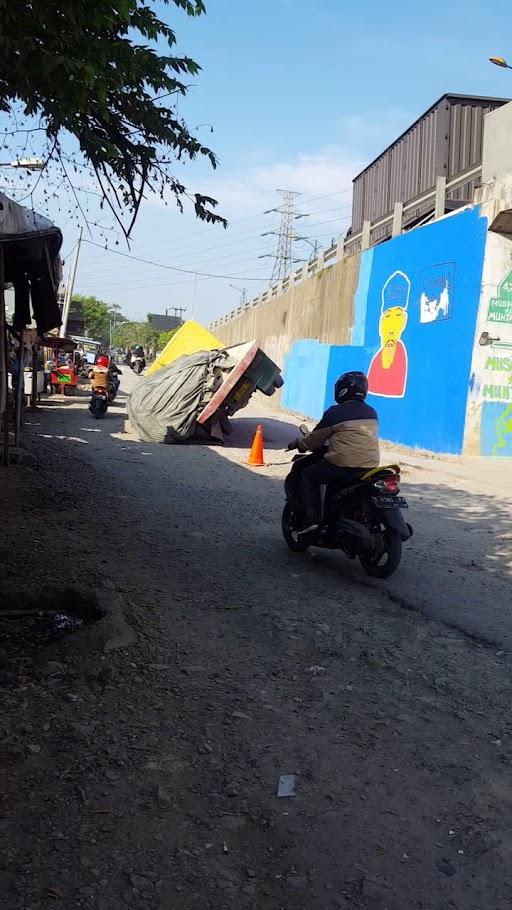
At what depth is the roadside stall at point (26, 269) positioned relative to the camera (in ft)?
16.3

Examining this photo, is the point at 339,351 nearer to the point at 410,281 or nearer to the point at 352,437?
the point at 410,281

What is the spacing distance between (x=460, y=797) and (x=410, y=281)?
14.2 meters

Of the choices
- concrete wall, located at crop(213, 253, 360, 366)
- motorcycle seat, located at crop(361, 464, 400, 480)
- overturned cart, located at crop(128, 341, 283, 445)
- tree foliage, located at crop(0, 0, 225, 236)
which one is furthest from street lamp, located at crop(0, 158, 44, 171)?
concrete wall, located at crop(213, 253, 360, 366)

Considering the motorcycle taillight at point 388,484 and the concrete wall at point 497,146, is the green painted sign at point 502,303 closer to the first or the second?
the concrete wall at point 497,146

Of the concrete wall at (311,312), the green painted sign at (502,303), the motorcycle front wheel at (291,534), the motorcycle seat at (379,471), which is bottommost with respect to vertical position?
the motorcycle front wheel at (291,534)

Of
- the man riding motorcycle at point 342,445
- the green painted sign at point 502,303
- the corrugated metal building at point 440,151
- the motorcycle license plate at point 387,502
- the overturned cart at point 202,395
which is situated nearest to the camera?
the motorcycle license plate at point 387,502

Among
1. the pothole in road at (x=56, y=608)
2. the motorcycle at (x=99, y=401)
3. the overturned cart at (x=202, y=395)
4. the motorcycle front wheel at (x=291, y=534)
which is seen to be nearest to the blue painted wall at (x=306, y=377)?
the motorcycle at (x=99, y=401)

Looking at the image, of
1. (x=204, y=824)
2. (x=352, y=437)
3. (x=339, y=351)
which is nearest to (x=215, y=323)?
(x=339, y=351)

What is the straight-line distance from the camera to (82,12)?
11.7ft

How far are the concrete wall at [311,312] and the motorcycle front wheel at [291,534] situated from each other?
46.1 ft

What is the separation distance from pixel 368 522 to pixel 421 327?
10.1m

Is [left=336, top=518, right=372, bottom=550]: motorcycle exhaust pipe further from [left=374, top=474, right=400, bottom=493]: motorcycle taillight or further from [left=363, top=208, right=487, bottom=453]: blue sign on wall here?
[left=363, top=208, right=487, bottom=453]: blue sign on wall

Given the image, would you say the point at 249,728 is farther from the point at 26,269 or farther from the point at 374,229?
the point at 374,229

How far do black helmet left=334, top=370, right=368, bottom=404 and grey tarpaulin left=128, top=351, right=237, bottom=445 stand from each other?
8.37m
